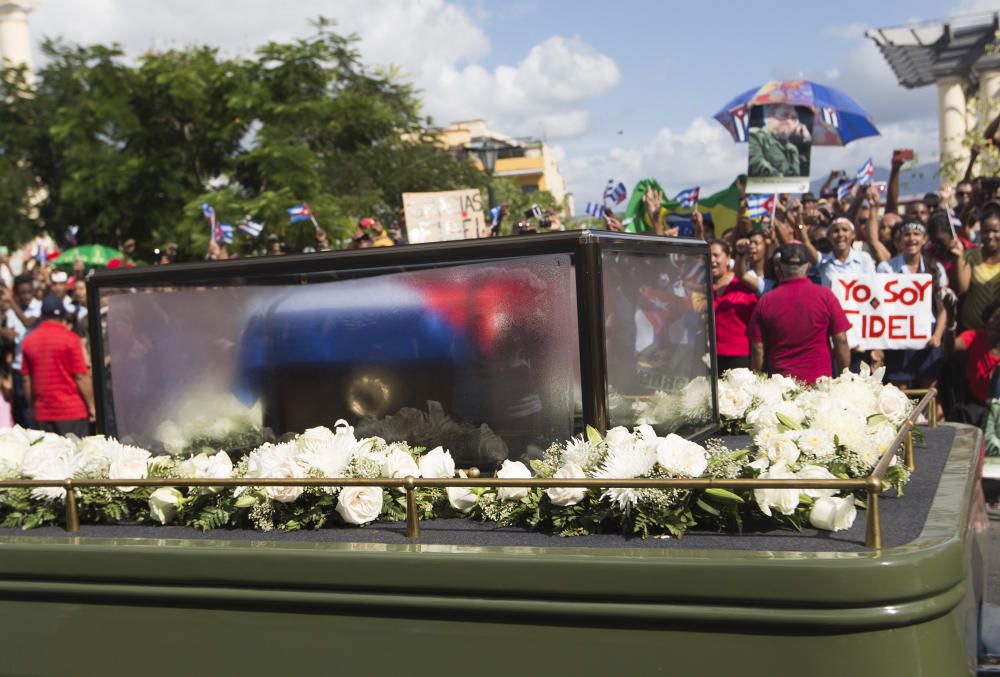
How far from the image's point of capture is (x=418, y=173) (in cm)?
3353

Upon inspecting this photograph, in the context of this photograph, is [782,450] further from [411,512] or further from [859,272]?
[859,272]

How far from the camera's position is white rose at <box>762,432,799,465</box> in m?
2.98

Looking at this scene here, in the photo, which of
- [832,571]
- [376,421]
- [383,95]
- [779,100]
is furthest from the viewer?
[383,95]

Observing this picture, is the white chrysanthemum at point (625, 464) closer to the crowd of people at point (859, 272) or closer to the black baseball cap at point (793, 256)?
the crowd of people at point (859, 272)

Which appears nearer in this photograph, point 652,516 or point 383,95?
point 652,516

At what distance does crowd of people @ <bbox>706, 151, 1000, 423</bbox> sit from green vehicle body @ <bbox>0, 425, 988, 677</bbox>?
300cm

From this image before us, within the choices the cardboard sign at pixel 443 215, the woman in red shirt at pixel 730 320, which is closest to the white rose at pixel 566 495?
the woman in red shirt at pixel 730 320

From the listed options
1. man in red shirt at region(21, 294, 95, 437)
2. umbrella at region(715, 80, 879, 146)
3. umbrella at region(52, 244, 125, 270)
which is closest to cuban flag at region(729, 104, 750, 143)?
umbrella at region(715, 80, 879, 146)

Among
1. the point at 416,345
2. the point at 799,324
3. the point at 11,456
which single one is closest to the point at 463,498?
the point at 416,345

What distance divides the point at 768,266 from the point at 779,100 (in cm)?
235

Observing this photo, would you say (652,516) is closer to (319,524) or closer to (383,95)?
(319,524)

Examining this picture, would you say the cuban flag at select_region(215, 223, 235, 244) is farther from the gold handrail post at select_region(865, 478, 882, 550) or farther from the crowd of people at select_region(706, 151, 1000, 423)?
the gold handrail post at select_region(865, 478, 882, 550)

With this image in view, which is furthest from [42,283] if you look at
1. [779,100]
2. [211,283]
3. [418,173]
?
[418,173]

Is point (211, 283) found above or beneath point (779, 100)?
beneath
